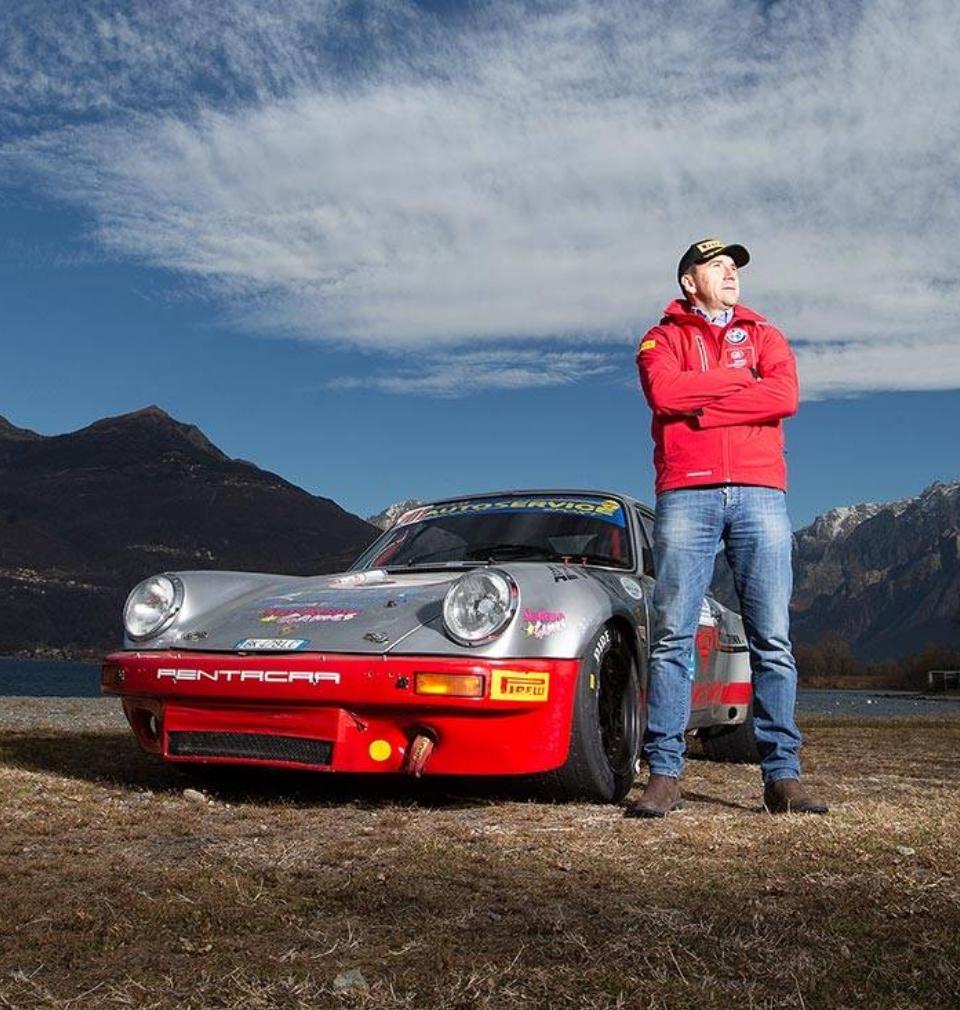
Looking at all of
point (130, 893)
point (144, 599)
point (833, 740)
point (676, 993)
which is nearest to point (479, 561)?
point (144, 599)

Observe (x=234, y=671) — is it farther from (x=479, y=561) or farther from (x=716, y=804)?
(x=716, y=804)

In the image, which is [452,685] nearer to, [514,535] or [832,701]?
[514,535]

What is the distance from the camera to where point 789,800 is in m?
4.11

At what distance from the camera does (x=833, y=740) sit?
9.23 metres

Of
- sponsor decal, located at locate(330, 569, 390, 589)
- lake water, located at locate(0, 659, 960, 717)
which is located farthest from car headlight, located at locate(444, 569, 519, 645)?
lake water, located at locate(0, 659, 960, 717)

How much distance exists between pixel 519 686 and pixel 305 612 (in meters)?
1.01

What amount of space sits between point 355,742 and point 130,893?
4.76 feet

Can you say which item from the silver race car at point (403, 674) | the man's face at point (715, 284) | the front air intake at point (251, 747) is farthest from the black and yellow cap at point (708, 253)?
the front air intake at point (251, 747)

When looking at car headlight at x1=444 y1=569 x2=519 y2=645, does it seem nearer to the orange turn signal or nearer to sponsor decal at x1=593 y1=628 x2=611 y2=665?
the orange turn signal

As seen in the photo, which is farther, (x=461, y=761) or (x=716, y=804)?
(x=716, y=804)

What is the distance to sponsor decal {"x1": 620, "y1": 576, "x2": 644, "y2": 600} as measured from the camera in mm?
4965

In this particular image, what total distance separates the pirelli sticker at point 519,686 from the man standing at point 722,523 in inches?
17.9

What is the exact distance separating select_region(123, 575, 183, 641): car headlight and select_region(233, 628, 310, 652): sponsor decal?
1.73 feet

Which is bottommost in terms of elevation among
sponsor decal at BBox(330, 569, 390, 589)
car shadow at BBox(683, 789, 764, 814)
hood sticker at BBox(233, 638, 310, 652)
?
car shadow at BBox(683, 789, 764, 814)
